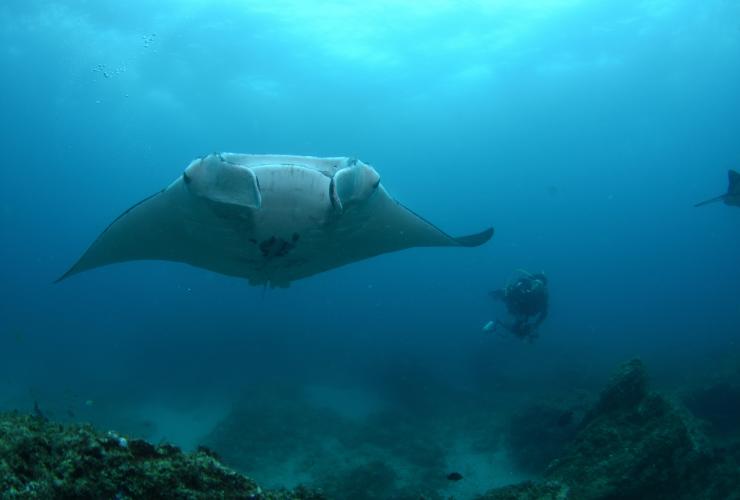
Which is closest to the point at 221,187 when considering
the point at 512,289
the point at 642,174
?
the point at 512,289

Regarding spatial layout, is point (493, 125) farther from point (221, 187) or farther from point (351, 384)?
point (221, 187)

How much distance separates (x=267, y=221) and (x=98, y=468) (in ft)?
9.48

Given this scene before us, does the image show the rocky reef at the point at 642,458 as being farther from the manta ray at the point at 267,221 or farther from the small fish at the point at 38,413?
the small fish at the point at 38,413

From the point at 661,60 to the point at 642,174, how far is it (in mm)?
65929

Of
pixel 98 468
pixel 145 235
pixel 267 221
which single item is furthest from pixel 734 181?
pixel 98 468

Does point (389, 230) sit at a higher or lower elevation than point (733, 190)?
lower

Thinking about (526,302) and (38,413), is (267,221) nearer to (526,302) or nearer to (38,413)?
(38,413)

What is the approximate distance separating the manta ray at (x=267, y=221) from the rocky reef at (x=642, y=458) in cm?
319

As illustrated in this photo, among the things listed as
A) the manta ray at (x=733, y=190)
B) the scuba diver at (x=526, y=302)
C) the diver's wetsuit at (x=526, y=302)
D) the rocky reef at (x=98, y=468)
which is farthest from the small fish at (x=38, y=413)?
the manta ray at (x=733, y=190)

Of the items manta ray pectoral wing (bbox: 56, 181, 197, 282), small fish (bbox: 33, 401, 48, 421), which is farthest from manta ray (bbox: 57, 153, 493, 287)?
small fish (bbox: 33, 401, 48, 421)

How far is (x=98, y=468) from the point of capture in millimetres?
1925

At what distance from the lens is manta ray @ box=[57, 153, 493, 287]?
4.14 metres

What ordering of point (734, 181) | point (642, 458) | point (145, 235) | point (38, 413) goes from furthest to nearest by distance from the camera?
point (734, 181) < point (145, 235) < point (642, 458) < point (38, 413)

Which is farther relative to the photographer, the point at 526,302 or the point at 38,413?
the point at 526,302
